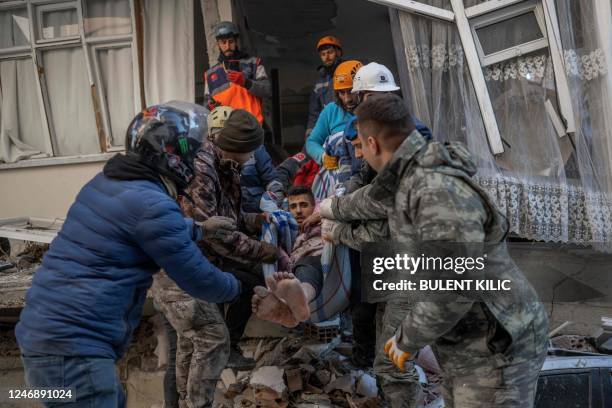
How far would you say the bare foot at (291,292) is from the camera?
10.1 feet

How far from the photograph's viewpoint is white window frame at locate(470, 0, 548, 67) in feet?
15.0

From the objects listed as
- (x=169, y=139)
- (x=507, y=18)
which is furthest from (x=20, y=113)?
(x=507, y=18)

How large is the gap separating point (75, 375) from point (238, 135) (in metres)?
1.60

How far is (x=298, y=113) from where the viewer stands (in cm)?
895

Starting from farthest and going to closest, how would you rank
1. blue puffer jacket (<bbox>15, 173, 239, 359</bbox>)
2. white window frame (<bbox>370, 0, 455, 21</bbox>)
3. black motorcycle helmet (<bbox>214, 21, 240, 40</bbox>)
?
black motorcycle helmet (<bbox>214, 21, 240, 40</bbox>) → white window frame (<bbox>370, 0, 455, 21</bbox>) → blue puffer jacket (<bbox>15, 173, 239, 359</bbox>)

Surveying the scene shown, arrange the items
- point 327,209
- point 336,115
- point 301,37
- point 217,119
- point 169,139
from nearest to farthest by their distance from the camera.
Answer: point 169,139
point 327,209
point 217,119
point 336,115
point 301,37

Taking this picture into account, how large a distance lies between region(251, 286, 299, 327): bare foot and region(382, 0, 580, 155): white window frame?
7.64 ft

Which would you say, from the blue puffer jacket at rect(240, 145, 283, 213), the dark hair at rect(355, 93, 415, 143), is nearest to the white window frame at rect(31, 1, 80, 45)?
the blue puffer jacket at rect(240, 145, 283, 213)

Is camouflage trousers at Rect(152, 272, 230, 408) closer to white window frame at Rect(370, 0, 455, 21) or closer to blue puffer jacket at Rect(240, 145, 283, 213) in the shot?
→ blue puffer jacket at Rect(240, 145, 283, 213)

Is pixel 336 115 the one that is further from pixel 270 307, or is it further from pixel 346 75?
pixel 270 307

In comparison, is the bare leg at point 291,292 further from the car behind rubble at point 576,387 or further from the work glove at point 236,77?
the work glove at point 236,77

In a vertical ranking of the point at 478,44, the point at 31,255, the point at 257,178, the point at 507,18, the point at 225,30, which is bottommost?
the point at 31,255

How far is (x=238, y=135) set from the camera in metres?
3.32

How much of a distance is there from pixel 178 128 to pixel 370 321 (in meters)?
2.04
